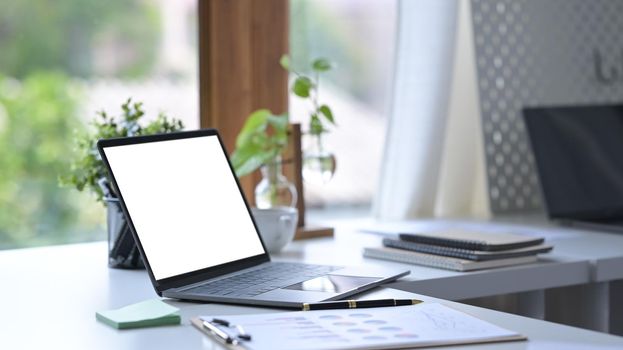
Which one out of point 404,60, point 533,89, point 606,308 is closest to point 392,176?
point 404,60

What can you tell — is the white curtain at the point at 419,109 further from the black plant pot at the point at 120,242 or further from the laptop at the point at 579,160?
the black plant pot at the point at 120,242

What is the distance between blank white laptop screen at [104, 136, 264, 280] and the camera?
1.44m

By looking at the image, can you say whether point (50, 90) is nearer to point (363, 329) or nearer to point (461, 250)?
point (461, 250)

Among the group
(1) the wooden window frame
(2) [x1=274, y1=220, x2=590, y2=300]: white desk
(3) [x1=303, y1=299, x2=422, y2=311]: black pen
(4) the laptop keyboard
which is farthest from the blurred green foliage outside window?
(3) [x1=303, y1=299, x2=422, y2=311]: black pen

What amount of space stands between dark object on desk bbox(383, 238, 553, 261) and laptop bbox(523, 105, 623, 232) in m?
0.52

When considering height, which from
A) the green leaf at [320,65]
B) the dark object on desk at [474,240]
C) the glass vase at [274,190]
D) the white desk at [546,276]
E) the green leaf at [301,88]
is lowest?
the white desk at [546,276]

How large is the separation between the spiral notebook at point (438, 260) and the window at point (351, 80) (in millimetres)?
642

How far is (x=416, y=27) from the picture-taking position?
2293 mm

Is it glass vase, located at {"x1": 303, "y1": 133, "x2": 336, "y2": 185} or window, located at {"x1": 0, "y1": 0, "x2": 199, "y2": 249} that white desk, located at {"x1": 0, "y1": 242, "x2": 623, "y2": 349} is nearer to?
window, located at {"x1": 0, "y1": 0, "x2": 199, "y2": 249}

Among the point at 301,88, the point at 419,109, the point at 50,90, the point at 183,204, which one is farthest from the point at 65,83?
the point at 419,109

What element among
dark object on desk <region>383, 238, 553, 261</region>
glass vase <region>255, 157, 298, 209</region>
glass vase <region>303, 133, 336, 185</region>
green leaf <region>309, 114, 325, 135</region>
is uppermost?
green leaf <region>309, 114, 325, 135</region>

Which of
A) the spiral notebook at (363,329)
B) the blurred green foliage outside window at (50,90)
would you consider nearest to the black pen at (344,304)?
the spiral notebook at (363,329)

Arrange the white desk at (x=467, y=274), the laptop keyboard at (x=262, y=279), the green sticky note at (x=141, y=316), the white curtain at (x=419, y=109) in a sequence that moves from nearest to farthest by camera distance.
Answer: the green sticky note at (x=141, y=316) → the laptop keyboard at (x=262, y=279) → the white desk at (x=467, y=274) → the white curtain at (x=419, y=109)

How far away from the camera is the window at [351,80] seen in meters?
2.37
